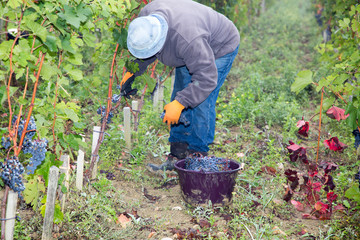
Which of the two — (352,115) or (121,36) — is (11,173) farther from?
(352,115)

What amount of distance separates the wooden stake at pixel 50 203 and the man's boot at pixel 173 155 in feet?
4.67

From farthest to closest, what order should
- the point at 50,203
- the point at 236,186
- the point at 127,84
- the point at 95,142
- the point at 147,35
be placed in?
1. the point at 127,84
2. the point at 236,186
3. the point at 95,142
4. the point at 147,35
5. the point at 50,203

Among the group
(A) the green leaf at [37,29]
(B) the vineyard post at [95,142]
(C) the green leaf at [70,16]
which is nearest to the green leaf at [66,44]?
(C) the green leaf at [70,16]

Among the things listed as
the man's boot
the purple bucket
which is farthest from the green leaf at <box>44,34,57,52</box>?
the man's boot

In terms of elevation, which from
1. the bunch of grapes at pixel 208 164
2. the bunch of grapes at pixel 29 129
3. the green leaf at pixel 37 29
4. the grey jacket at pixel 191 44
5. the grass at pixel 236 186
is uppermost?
the green leaf at pixel 37 29

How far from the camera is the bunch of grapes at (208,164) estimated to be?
2869 mm

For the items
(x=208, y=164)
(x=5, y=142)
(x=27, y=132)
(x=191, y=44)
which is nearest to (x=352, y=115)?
(x=208, y=164)

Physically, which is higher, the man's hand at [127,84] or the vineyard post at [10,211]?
the man's hand at [127,84]

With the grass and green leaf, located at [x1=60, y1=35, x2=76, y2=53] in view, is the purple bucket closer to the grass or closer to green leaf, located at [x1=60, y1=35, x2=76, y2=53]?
the grass

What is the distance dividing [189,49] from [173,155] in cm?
122

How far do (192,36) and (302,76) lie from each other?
85 centimetres

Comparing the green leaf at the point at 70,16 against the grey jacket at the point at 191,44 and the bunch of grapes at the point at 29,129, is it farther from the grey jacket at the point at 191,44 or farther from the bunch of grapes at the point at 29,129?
the grey jacket at the point at 191,44

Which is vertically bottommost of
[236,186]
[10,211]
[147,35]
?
[236,186]

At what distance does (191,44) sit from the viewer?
109 inches
